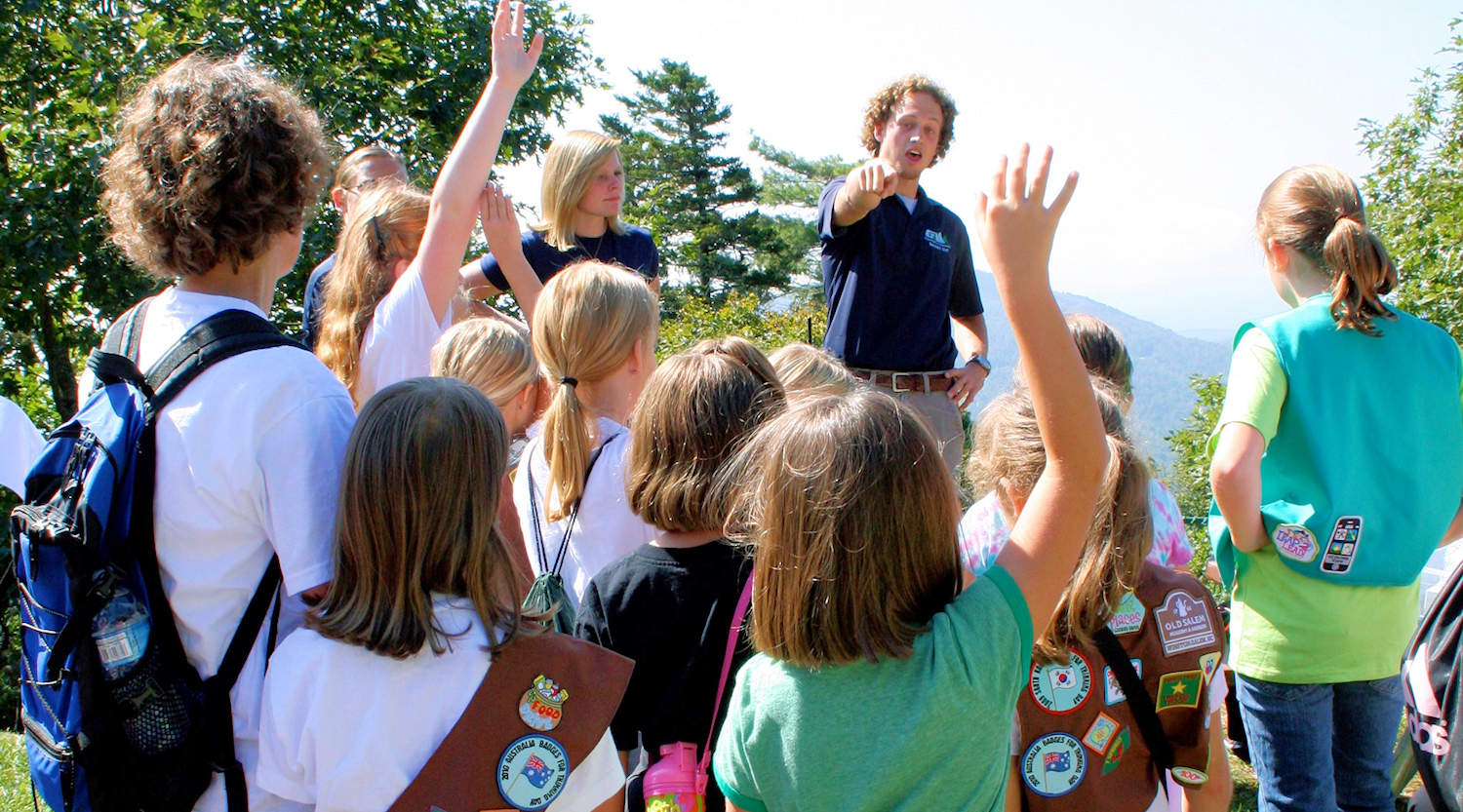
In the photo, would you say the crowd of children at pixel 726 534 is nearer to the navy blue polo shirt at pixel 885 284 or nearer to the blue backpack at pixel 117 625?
the blue backpack at pixel 117 625

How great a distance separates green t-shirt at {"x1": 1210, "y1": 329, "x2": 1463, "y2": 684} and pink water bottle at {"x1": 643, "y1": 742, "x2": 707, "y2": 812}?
155 cm

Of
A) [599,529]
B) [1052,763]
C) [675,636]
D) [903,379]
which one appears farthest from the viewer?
[903,379]

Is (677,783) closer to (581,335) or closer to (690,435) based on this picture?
(690,435)

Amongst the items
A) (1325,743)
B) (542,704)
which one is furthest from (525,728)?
(1325,743)

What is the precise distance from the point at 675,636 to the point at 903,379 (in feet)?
7.66

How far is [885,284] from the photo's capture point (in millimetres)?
4125

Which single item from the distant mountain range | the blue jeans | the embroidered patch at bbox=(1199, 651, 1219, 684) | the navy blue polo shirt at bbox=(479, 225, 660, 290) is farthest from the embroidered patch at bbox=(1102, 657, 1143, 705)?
the distant mountain range

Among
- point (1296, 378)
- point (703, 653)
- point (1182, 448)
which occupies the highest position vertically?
point (1296, 378)

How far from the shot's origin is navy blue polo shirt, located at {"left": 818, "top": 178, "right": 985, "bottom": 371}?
4105 mm

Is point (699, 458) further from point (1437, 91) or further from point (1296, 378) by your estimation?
point (1437, 91)

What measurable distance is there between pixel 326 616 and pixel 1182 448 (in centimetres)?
1371

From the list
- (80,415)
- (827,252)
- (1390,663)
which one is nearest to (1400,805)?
(1390,663)

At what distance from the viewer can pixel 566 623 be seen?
2279mm

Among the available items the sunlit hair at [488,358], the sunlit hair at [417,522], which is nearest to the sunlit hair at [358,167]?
the sunlit hair at [488,358]
